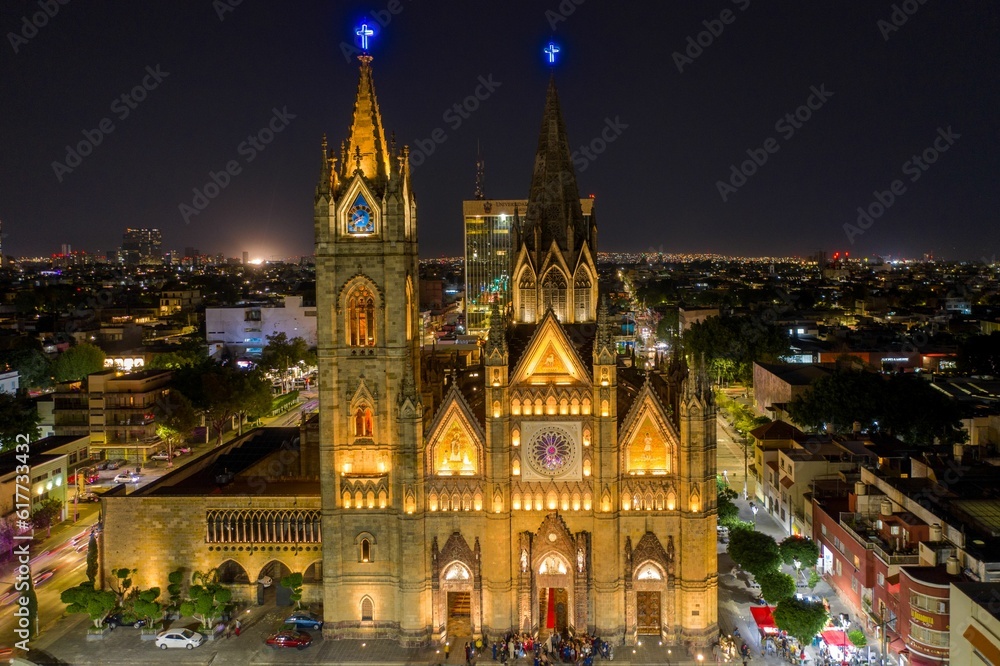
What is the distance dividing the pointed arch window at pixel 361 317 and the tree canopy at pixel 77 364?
7609 cm

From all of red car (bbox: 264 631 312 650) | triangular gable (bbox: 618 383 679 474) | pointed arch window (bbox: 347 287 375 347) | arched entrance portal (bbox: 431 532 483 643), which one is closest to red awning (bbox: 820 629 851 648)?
triangular gable (bbox: 618 383 679 474)

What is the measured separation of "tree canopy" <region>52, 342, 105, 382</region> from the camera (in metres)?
103

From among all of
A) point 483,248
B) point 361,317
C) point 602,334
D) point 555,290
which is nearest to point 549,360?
point 602,334

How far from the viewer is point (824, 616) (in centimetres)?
3853

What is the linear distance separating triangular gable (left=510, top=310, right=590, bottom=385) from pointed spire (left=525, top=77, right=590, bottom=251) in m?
7.28

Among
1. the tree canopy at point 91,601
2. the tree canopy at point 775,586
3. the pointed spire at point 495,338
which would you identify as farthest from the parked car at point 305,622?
the tree canopy at point 775,586

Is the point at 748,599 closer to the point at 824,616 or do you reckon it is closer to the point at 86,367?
the point at 824,616

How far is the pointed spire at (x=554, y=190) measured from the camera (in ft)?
150

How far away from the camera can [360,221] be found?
40938 mm

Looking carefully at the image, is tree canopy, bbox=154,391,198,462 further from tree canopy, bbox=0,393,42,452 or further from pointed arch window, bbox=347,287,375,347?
pointed arch window, bbox=347,287,375,347

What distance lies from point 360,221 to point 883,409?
55705mm

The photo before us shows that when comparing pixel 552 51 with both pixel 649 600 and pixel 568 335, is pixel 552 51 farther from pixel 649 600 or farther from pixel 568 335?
pixel 649 600

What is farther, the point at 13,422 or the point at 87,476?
the point at 87,476

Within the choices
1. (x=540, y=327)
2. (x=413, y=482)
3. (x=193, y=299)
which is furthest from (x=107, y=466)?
(x=193, y=299)
